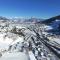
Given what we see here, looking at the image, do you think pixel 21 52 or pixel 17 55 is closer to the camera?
pixel 17 55

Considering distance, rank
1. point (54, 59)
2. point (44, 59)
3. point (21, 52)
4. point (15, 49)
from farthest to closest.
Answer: point (15, 49) < point (21, 52) < point (54, 59) < point (44, 59)

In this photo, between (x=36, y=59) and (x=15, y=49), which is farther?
(x=15, y=49)

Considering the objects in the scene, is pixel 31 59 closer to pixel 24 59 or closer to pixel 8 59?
pixel 24 59

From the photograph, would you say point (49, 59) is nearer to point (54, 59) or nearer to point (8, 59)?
point (54, 59)

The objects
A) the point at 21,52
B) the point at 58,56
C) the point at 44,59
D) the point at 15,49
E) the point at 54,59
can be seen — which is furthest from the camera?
the point at 15,49

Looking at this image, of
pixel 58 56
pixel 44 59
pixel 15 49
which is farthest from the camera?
pixel 15 49

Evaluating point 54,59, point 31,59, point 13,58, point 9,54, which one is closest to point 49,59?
point 54,59

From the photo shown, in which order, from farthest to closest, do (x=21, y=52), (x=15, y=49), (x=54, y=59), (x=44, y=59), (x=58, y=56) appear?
(x=15, y=49)
(x=21, y=52)
(x=58, y=56)
(x=54, y=59)
(x=44, y=59)

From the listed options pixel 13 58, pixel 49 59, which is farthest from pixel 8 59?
pixel 49 59
